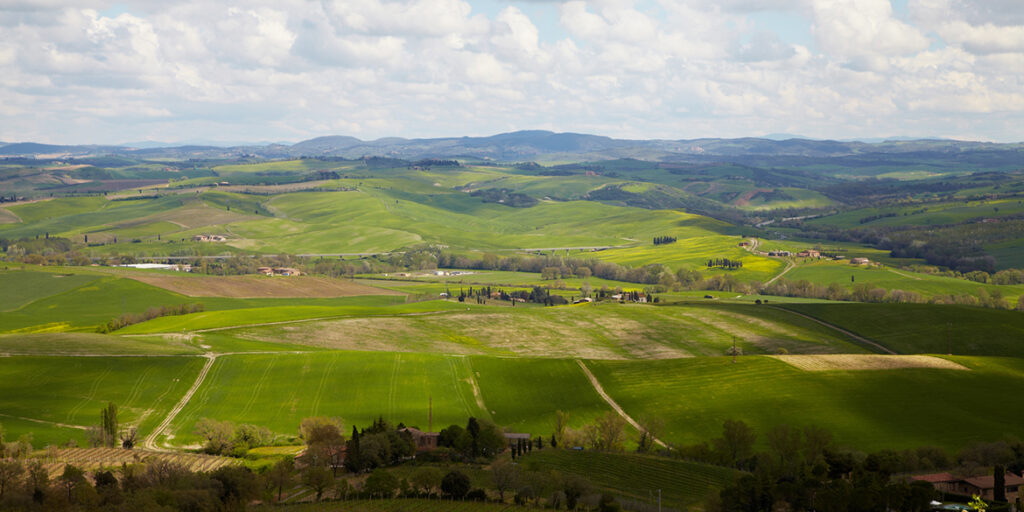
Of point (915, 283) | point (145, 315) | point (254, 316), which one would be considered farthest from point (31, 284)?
point (915, 283)

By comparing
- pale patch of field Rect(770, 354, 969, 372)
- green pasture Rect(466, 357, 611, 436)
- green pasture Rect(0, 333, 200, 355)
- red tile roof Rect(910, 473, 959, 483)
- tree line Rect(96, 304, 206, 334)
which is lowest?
green pasture Rect(466, 357, 611, 436)

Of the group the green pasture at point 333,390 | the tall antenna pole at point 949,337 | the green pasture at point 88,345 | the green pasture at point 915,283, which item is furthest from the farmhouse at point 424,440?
the green pasture at point 915,283

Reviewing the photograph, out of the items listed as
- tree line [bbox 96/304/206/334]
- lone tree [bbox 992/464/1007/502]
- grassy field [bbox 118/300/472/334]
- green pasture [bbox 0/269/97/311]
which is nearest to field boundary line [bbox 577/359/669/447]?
lone tree [bbox 992/464/1007/502]

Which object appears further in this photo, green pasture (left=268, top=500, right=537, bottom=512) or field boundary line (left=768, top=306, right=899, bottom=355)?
field boundary line (left=768, top=306, right=899, bottom=355)

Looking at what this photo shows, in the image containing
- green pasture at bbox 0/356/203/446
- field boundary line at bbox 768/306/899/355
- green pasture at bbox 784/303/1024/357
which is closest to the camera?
green pasture at bbox 0/356/203/446

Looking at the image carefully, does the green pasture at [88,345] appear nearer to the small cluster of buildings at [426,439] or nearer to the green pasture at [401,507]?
the small cluster of buildings at [426,439]

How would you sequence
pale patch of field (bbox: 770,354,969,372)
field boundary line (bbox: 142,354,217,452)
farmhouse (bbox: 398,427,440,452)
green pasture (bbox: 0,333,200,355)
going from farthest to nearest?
green pasture (bbox: 0,333,200,355), pale patch of field (bbox: 770,354,969,372), field boundary line (bbox: 142,354,217,452), farmhouse (bbox: 398,427,440,452)

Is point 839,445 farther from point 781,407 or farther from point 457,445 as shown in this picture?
point 457,445

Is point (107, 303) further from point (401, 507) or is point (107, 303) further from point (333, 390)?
point (401, 507)

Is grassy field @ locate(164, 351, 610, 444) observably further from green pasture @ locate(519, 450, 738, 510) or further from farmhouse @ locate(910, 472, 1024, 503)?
farmhouse @ locate(910, 472, 1024, 503)
